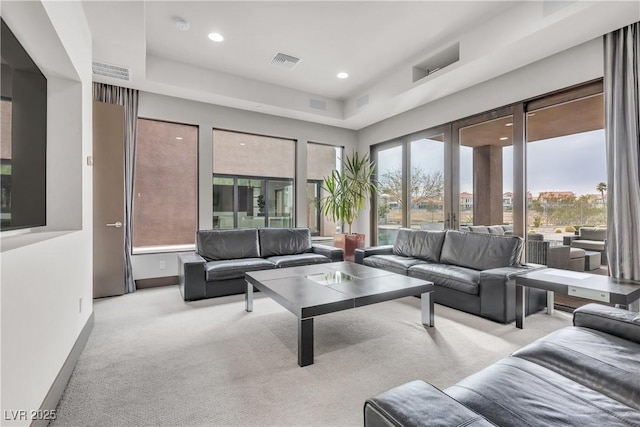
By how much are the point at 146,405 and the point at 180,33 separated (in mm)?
3875

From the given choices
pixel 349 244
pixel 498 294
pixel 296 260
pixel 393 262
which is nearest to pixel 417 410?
pixel 498 294

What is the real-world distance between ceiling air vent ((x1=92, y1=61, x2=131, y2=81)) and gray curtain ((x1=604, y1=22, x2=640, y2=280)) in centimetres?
551

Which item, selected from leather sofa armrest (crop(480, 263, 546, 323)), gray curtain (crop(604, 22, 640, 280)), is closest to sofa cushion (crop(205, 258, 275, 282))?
leather sofa armrest (crop(480, 263, 546, 323))

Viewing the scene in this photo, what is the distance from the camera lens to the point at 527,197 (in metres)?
4.00

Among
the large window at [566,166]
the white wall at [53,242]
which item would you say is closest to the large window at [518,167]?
the large window at [566,166]

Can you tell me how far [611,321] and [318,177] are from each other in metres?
5.22

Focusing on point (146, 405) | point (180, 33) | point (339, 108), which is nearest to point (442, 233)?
point (339, 108)

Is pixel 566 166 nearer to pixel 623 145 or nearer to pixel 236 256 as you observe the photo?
pixel 623 145

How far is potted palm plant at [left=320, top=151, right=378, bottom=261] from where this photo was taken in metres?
5.72

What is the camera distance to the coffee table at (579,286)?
2.45 metres

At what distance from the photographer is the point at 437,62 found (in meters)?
4.36

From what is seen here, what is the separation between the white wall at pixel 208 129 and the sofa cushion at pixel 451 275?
9.16 feet

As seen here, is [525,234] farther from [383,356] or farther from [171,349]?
[171,349]

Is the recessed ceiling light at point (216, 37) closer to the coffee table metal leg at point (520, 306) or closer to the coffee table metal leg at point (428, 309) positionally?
the coffee table metal leg at point (428, 309)
